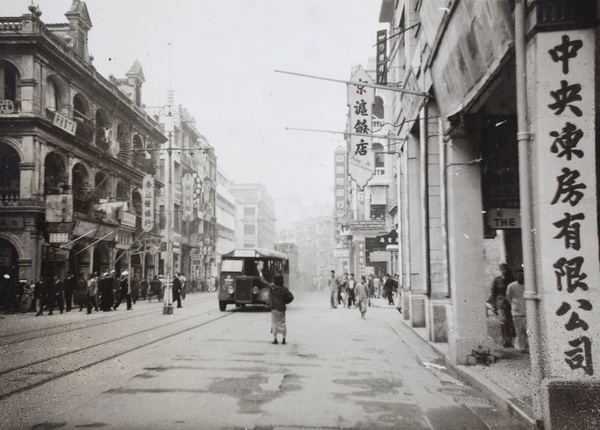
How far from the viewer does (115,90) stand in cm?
3228

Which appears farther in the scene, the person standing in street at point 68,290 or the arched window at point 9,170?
the person standing in street at point 68,290

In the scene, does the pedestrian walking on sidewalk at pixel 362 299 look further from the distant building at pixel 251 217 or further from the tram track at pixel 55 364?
the distant building at pixel 251 217

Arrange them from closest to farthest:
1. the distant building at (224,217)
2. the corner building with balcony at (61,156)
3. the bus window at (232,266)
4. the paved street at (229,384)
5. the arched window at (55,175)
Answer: the paved street at (229,384) → the bus window at (232,266) → the corner building with balcony at (61,156) → the arched window at (55,175) → the distant building at (224,217)

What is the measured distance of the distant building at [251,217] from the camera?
89.6 meters

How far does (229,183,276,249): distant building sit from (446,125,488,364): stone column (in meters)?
75.6

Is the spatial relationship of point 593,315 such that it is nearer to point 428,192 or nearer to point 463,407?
point 463,407

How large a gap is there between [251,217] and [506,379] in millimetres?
85311

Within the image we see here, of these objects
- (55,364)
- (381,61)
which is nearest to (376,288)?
(381,61)

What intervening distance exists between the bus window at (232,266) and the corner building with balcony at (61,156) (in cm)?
714

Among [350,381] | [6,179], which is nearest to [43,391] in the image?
[350,381]

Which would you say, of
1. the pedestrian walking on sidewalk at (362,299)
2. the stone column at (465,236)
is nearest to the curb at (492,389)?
the stone column at (465,236)

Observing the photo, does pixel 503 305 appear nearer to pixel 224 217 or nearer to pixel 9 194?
pixel 9 194

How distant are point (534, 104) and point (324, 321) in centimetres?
1351

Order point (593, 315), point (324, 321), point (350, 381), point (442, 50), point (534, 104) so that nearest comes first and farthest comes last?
point (593, 315), point (534, 104), point (350, 381), point (442, 50), point (324, 321)
